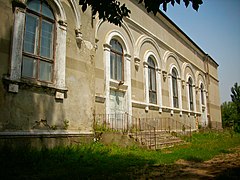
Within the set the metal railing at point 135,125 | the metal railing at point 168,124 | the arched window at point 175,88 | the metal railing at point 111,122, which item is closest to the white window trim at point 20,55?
the metal railing at point 111,122

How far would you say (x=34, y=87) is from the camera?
26.8 ft

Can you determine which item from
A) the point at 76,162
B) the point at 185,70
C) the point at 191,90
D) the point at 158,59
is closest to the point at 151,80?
the point at 158,59

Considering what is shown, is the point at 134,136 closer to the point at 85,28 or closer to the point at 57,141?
the point at 57,141

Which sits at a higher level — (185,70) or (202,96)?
(185,70)

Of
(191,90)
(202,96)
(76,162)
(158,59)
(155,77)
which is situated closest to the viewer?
(76,162)

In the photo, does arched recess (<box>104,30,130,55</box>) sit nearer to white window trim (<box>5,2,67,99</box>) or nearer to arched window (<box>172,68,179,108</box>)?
white window trim (<box>5,2,67,99</box>)

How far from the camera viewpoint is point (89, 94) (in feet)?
33.7

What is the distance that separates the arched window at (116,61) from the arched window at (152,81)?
323 centimetres

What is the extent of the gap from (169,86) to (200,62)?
10902 mm

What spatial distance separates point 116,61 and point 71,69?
4564mm

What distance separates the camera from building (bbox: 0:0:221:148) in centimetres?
769

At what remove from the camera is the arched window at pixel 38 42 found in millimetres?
8391

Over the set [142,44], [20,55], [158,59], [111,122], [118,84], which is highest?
[142,44]

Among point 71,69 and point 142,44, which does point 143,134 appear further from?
point 142,44
